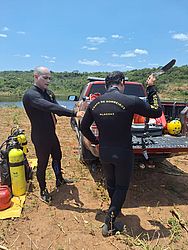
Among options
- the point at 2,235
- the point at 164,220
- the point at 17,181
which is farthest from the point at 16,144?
the point at 164,220

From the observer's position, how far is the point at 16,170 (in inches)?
172

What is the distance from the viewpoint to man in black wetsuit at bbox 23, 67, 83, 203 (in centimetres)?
382

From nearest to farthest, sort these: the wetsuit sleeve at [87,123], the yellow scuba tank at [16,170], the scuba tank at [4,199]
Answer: the wetsuit sleeve at [87,123] < the scuba tank at [4,199] < the yellow scuba tank at [16,170]

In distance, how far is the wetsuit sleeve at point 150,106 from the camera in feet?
10.4

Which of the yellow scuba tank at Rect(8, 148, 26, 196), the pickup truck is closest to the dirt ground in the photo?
the yellow scuba tank at Rect(8, 148, 26, 196)

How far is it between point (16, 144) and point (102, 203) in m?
1.67

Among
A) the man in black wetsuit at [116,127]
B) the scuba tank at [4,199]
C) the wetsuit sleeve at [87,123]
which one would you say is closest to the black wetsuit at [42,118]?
the wetsuit sleeve at [87,123]

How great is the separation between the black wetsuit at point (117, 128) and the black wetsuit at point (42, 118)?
66 cm

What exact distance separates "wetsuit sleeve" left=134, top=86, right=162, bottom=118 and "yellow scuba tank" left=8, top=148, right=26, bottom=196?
84.7 inches

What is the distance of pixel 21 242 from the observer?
3.33 meters

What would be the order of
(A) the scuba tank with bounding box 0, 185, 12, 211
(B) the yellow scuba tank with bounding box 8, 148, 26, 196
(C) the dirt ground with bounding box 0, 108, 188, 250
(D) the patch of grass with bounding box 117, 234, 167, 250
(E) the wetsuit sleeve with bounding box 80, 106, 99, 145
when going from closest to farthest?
(D) the patch of grass with bounding box 117, 234, 167, 250 < (C) the dirt ground with bounding box 0, 108, 188, 250 < (E) the wetsuit sleeve with bounding box 80, 106, 99, 145 < (A) the scuba tank with bounding box 0, 185, 12, 211 < (B) the yellow scuba tank with bounding box 8, 148, 26, 196

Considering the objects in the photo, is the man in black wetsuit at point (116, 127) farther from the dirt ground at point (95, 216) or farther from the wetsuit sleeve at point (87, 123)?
the dirt ground at point (95, 216)

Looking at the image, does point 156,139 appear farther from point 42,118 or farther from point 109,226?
point 42,118

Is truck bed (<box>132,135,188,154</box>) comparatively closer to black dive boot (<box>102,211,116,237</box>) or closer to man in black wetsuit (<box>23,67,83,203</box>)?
man in black wetsuit (<box>23,67,83,203</box>)
